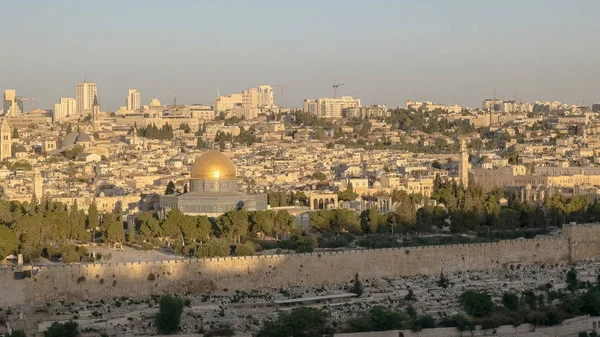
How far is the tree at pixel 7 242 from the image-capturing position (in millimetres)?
38575

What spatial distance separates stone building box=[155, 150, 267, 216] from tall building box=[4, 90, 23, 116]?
81.5m

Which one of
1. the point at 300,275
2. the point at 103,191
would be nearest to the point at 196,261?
the point at 300,275

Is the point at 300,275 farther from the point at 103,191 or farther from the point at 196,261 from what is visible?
the point at 103,191

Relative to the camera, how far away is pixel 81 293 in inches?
1332

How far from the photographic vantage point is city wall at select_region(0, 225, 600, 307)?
110 ft

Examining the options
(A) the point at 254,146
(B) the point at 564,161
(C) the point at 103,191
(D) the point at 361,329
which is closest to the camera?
(D) the point at 361,329

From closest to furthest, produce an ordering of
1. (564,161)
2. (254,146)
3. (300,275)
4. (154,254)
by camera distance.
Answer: (300,275), (154,254), (564,161), (254,146)

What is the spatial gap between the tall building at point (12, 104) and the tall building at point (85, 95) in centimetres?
584

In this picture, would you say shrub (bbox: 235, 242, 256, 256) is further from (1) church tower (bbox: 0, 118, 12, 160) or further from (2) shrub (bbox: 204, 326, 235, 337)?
(1) church tower (bbox: 0, 118, 12, 160)

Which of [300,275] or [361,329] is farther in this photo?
[300,275]

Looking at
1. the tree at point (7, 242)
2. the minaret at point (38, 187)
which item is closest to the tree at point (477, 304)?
the tree at point (7, 242)

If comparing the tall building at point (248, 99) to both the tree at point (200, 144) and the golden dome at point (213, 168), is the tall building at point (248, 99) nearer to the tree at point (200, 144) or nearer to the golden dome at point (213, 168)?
the tree at point (200, 144)

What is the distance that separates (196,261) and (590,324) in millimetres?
9623

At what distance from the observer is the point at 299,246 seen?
131 ft
